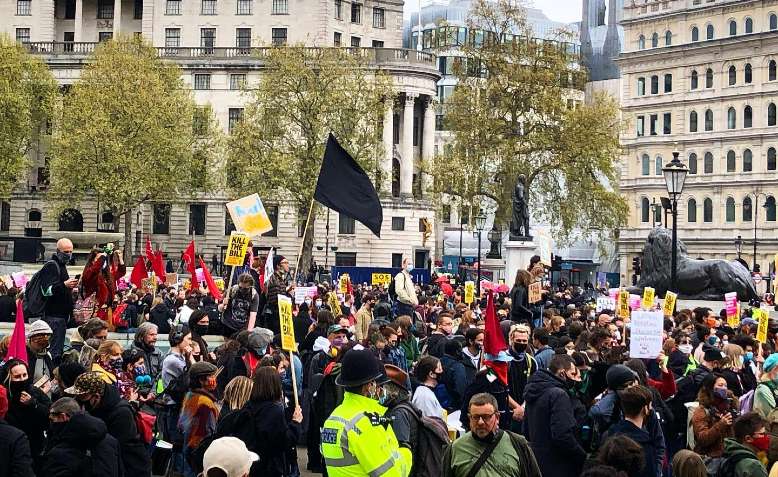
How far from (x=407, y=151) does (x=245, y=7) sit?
14.4 meters

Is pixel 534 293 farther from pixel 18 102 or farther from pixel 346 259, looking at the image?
pixel 346 259

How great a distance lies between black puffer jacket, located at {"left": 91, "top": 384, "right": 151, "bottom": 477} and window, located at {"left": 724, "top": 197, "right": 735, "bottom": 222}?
82.7 m

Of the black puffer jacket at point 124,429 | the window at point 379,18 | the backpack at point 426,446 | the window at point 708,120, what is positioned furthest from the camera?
the window at point 379,18

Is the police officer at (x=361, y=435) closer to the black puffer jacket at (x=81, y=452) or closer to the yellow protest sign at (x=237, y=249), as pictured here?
the black puffer jacket at (x=81, y=452)

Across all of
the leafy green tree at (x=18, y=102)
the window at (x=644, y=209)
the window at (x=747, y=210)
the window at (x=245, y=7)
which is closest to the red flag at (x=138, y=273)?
the leafy green tree at (x=18, y=102)

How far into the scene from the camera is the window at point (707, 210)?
9156 cm

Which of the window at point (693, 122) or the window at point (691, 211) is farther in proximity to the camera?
the window at point (693, 122)

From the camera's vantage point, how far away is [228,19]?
94938 millimetres

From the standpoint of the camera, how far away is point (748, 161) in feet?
293

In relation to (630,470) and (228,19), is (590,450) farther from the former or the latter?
(228,19)

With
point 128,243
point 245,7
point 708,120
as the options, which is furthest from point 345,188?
point 245,7

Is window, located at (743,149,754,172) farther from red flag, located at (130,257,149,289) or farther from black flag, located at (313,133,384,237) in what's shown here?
black flag, located at (313,133,384,237)

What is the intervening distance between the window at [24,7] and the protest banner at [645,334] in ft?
285

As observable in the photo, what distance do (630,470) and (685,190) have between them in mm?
86023
